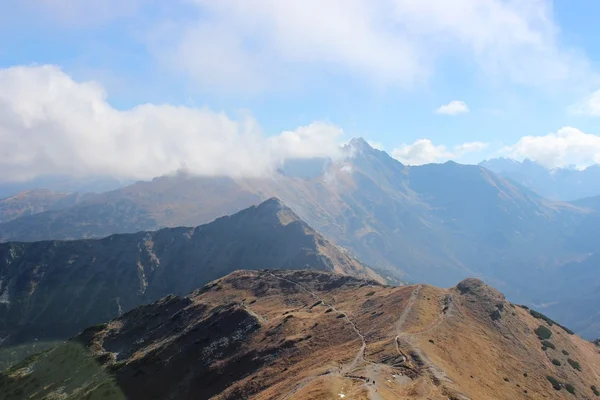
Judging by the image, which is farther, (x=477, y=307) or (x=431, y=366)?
(x=477, y=307)

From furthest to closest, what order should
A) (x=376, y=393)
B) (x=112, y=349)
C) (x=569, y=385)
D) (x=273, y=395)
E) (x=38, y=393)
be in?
(x=112, y=349)
(x=38, y=393)
(x=569, y=385)
(x=273, y=395)
(x=376, y=393)

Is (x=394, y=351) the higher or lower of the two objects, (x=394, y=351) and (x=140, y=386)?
the higher

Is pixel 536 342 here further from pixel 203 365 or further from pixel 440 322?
pixel 203 365

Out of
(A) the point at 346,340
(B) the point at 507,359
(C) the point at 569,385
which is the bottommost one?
(C) the point at 569,385

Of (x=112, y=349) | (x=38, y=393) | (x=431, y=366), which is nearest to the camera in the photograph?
(x=431, y=366)

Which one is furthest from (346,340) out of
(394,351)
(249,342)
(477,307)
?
(477,307)

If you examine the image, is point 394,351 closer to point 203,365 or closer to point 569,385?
point 569,385
